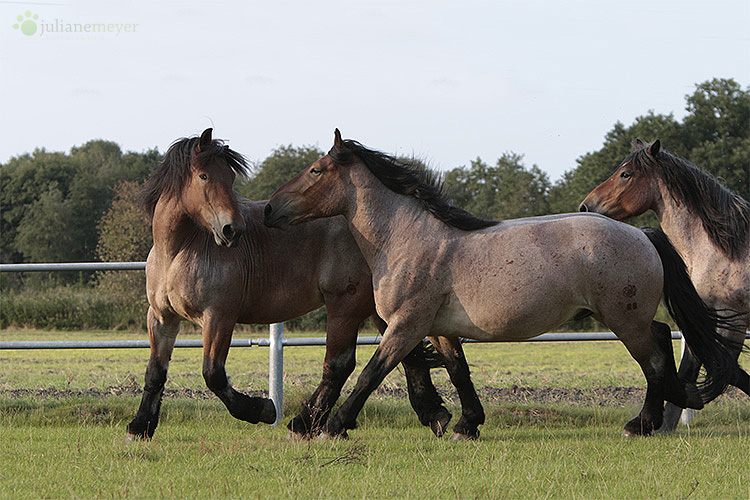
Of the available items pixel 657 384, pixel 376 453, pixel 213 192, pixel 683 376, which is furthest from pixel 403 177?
pixel 683 376

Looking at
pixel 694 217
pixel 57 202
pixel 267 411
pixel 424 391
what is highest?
pixel 57 202

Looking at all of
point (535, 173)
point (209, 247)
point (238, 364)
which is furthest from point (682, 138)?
point (209, 247)

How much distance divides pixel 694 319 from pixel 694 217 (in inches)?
40.3

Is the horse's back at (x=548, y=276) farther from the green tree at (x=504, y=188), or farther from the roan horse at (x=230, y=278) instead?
the green tree at (x=504, y=188)

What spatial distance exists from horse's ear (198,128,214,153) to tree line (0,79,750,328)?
2608cm

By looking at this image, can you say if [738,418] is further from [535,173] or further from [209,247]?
[535,173]

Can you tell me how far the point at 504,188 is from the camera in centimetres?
5300

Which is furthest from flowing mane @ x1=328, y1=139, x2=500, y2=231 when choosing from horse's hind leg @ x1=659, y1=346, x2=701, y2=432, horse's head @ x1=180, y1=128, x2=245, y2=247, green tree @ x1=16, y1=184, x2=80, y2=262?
green tree @ x1=16, y1=184, x2=80, y2=262

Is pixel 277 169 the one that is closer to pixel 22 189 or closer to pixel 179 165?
pixel 22 189

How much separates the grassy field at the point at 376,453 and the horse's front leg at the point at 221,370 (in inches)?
9.5

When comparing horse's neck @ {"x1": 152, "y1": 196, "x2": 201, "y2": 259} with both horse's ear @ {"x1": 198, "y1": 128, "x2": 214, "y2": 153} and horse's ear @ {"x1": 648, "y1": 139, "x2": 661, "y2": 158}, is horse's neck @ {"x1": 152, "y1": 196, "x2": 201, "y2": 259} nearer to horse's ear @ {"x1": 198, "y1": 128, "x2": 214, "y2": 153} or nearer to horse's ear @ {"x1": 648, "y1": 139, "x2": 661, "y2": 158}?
horse's ear @ {"x1": 198, "y1": 128, "x2": 214, "y2": 153}

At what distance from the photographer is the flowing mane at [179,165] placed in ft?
19.8

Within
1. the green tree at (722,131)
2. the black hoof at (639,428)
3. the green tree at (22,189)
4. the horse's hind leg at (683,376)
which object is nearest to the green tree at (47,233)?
the green tree at (22,189)

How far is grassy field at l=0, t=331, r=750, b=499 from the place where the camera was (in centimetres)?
433
